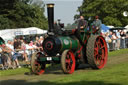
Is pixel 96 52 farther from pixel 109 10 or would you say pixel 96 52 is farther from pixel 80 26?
pixel 109 10

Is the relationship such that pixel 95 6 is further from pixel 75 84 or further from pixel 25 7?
pixel 75 84

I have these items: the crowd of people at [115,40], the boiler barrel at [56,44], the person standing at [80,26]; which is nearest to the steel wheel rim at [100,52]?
the person standing at [80,26]

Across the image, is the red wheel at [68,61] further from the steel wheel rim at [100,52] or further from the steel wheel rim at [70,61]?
the steel wheel rim at [100,52]

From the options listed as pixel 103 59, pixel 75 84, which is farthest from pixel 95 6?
pixel 75 84

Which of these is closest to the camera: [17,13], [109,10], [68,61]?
[68,61]

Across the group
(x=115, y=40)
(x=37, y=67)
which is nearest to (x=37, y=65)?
(x=37, y=67)

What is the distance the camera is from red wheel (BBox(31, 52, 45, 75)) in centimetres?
1048

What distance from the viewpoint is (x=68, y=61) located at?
10258 mm

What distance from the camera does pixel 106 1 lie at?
5791 cm

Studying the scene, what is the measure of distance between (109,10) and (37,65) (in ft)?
155

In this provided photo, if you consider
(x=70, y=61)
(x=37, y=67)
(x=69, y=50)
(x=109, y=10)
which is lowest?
(x=37, y=67)

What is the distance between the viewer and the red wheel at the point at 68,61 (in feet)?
32.4

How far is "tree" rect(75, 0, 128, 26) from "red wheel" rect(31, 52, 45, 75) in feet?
147

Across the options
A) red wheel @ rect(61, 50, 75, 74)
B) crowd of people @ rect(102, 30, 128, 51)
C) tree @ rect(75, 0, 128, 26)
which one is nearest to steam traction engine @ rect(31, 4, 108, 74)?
red wheel @ rect(61, 50, 75, 74)
